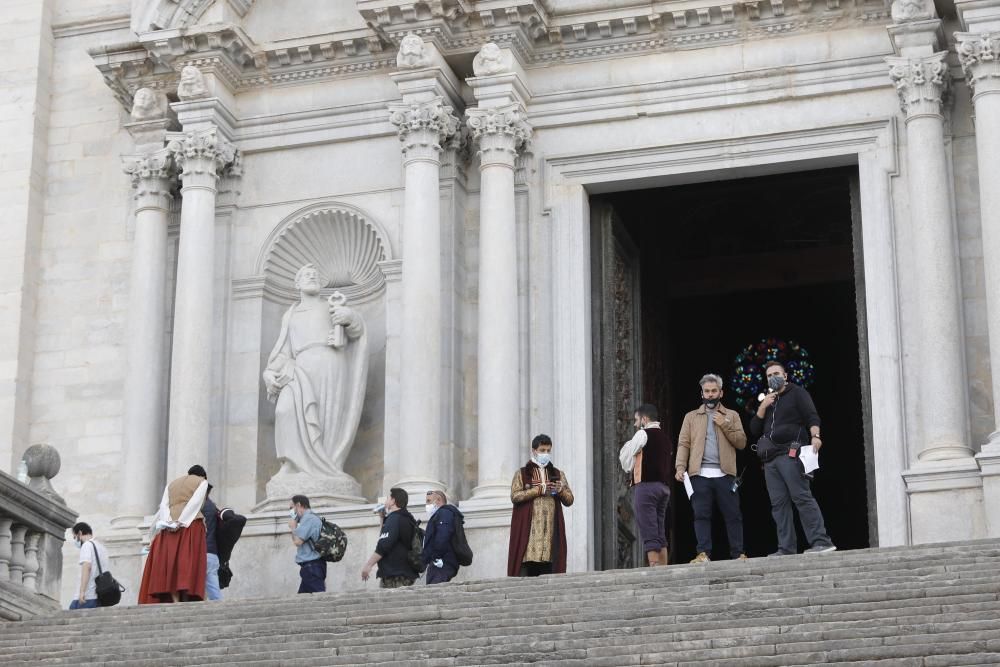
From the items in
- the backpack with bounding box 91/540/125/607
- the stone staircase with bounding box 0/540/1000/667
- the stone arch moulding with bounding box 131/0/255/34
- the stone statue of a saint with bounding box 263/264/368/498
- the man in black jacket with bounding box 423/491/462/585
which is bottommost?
the stone staircase with bounding box 0/540/1000/667

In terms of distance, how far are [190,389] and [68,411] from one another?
79.0 inches

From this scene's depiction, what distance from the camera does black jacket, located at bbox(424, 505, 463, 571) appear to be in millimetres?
18312

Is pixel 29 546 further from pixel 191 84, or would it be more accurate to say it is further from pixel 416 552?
pixel 191 84

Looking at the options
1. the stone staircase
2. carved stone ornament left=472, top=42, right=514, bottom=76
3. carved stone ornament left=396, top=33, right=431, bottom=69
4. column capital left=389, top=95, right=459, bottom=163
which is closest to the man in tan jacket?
the stone staircase

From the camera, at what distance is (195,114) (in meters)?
22.7

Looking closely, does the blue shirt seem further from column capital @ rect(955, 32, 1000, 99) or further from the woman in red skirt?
column capital @ rect(955, 32, 1000, 99)

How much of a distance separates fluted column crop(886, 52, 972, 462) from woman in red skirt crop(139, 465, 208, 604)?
669cm

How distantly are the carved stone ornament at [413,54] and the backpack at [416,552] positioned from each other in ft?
17.6

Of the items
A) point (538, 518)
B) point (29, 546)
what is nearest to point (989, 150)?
point (538, 518)

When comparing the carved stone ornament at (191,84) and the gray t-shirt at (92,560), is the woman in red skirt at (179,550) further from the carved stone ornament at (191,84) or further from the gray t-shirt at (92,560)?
the carved stone ornament at (191,84)

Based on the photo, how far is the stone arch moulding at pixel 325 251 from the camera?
2264cm

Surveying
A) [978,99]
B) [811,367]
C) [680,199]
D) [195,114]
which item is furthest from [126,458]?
[811,367]

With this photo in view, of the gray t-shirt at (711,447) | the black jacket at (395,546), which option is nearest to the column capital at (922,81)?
the gray t-shirt at (711,447)

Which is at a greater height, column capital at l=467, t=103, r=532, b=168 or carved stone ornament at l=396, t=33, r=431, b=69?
carved stone ornament at l=396, t=33, r=431, b=69
